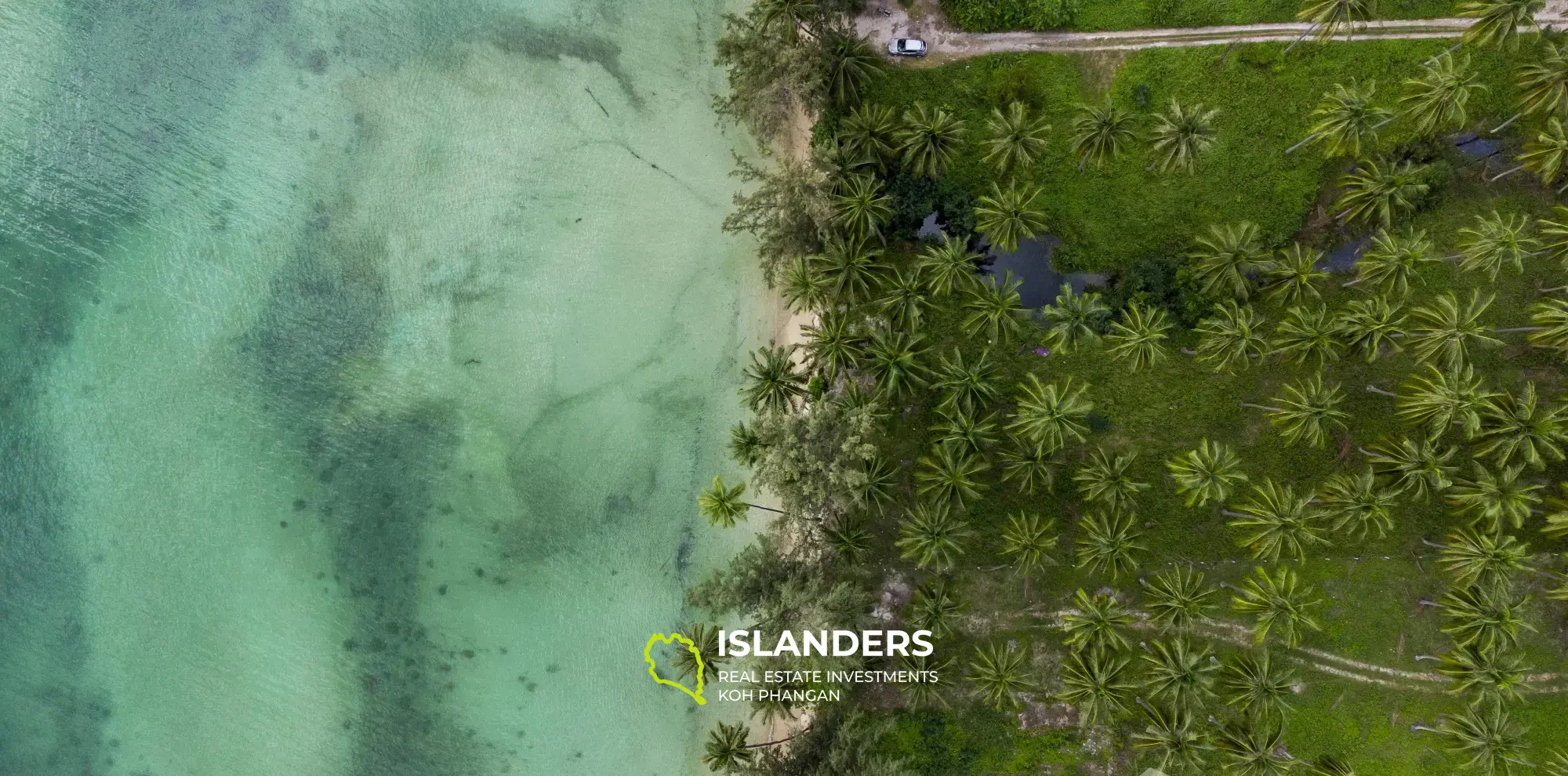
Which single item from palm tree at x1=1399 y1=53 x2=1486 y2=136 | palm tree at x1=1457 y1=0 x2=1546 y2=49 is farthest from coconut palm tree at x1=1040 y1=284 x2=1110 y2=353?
palm tree at x1=1457 y1=0 x2=1546 y2=49

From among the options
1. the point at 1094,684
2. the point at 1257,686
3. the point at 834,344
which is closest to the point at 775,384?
the point at 834,344

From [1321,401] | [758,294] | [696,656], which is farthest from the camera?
[758,294]

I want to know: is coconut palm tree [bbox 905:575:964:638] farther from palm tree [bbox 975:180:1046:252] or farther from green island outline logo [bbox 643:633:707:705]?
palm tree [bbox 975:180:1046:252]

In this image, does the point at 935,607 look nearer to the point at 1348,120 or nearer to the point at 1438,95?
the point at 1348,120

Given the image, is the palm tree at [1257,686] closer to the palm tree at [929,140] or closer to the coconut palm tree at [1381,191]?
the coconut palm tree at [1381,191]

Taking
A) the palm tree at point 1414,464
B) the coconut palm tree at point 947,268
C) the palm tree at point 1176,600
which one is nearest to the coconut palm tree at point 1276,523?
the palm tree at point 1176,600

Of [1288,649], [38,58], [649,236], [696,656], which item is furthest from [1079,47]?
[38,58]

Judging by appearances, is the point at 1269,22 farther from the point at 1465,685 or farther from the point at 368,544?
the point at 368,544
